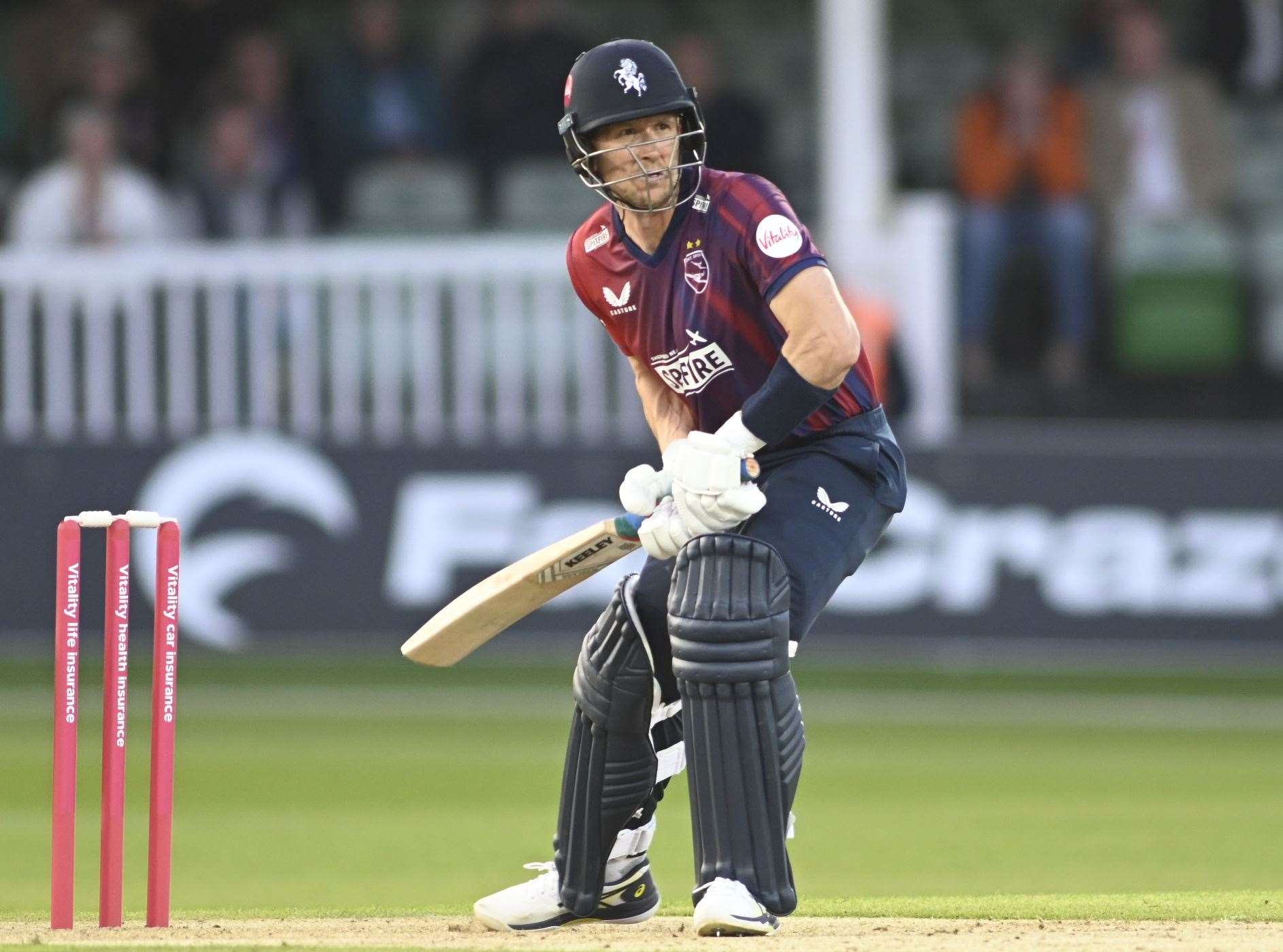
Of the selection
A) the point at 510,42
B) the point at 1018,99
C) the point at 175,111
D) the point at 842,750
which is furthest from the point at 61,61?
the point at 842,750

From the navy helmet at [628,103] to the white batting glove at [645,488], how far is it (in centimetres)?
53

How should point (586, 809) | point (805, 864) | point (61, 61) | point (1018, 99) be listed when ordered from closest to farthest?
point (586, 809) → point (805, 864) → point (1018, 99) → point (61, 61)

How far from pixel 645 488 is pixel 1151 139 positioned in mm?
7573

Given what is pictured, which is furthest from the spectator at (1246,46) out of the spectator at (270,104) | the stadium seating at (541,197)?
the spectator at (270,104)

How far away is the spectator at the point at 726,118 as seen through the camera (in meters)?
11.2

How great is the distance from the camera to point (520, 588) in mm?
4672

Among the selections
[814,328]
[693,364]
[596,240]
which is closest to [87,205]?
[596,240]

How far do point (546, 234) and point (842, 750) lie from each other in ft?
13.9

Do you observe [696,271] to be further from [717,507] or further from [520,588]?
[520,588]

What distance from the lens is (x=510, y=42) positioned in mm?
11758

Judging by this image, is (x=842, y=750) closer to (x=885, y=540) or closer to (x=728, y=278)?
(x=885, y=540)

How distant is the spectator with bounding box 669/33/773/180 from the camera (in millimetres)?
11227

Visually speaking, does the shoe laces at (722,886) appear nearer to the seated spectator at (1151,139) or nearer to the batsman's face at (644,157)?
the batsman's face at (644,157)

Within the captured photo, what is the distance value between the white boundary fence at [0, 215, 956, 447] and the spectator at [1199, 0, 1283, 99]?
2.99 metres
